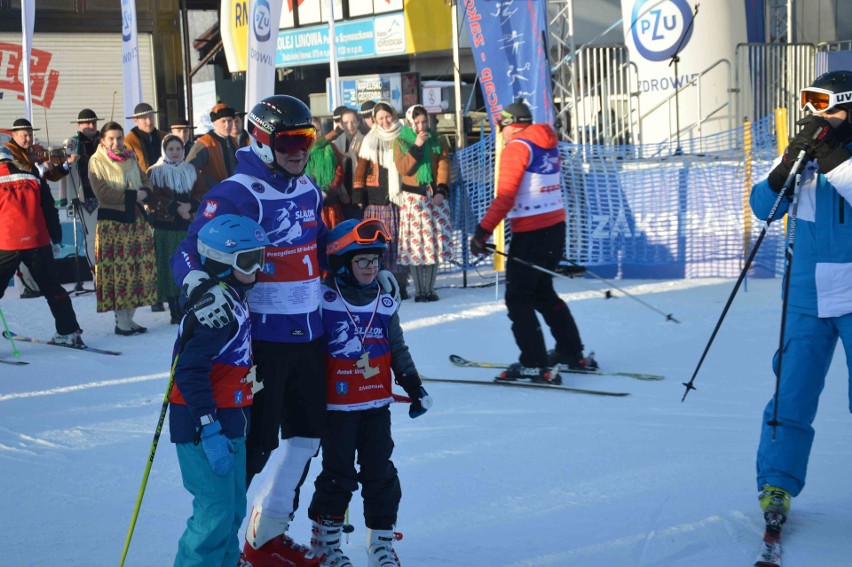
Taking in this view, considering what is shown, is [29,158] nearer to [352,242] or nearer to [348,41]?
[352,242]

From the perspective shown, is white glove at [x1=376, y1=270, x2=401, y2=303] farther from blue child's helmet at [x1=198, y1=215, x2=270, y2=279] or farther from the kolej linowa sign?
the kolej linowa sign

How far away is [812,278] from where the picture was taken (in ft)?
14.2

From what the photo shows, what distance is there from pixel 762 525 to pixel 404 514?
149 cm

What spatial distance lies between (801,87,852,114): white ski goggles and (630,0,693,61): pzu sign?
37.4 feet

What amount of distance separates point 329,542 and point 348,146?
24.9ft

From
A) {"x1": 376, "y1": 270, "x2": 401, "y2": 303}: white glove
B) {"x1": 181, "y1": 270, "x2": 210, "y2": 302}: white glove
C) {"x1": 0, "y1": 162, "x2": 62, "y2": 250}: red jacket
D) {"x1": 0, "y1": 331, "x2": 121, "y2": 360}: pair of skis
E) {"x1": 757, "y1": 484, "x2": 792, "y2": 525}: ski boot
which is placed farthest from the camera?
{"x1": 0, "y1": 162, "x2": 62, "y2": 250}: red jacket

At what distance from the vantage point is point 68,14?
20.6m

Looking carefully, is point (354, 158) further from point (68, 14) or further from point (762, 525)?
point (68, 14)

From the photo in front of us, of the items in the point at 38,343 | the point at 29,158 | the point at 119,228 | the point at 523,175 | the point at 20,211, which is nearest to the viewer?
the point at 523,175

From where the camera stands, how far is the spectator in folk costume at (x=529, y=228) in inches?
279

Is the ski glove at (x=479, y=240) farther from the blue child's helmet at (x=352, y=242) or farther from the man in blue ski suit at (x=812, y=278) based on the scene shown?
the blue child's helmet at (x=352, y=242)

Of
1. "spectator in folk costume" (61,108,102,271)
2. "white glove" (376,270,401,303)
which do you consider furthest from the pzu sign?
"white glove" (376,270,401,303)

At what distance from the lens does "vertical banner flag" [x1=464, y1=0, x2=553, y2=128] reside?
10.8 metres

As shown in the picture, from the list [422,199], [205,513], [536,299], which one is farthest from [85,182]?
[205,513]
